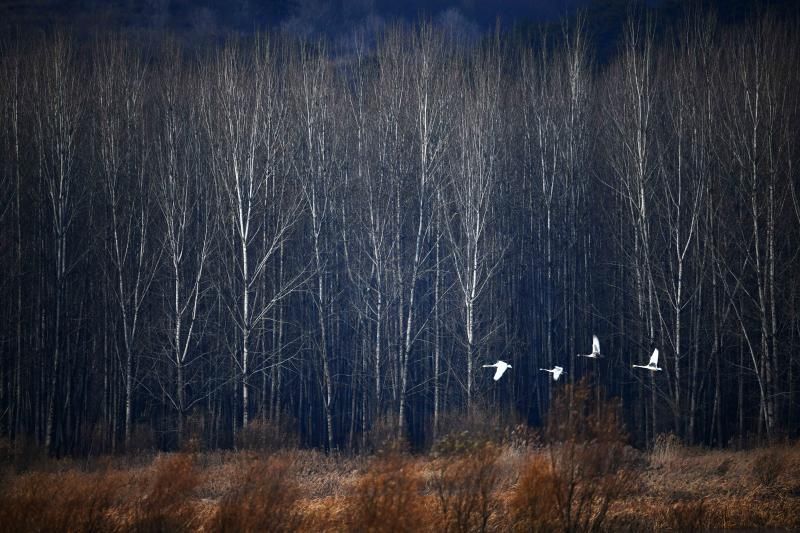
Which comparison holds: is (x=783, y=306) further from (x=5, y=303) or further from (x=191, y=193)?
(x=5, y=303)

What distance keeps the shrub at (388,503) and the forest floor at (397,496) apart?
2cm

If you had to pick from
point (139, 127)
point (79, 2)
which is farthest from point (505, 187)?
point (79, 2)

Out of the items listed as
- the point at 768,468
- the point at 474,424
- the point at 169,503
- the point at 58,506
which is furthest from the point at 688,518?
the point at 58,506

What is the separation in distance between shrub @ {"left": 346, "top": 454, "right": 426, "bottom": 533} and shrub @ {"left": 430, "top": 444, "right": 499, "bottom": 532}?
1.46 feet

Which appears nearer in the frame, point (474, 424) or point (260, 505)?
point (260, 505)

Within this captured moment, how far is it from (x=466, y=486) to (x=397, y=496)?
1072 millimetres

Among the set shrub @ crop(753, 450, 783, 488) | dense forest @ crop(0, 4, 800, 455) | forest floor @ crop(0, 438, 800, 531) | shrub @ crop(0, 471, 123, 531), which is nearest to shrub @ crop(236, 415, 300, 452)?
dense forest @ crop(0, 4, 800, 455)

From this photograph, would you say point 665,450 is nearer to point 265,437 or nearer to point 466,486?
point 466,486

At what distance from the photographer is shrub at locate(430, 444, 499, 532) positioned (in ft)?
32.5

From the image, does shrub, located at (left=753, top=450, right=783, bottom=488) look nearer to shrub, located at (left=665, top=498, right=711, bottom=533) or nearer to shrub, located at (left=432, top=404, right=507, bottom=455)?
shrub, located at (left=665, top=498, right=711, bottom=533)

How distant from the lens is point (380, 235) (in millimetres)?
21734

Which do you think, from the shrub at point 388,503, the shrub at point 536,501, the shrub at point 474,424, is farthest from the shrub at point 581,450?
the shrub at point 474,424

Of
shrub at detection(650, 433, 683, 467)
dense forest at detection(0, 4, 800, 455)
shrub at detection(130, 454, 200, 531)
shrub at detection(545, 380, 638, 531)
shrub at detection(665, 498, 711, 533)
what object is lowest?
shrub at detection(665, 498, 711, 533)

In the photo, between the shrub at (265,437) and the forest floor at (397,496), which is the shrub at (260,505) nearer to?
the forest floor at (397,496)
